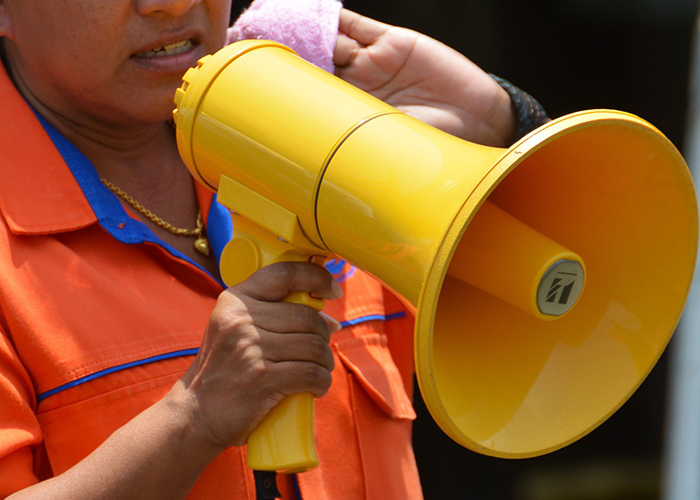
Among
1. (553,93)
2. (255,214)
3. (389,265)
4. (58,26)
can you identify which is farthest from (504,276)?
(553,93)

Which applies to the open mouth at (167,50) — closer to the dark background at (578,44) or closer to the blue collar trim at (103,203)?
the blue collar trim at (103,203)

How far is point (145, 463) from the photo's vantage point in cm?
133

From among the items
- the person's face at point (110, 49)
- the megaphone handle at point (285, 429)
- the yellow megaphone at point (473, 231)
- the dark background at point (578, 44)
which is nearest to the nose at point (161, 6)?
the person's face at point (110, 49)

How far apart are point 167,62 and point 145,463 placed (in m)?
0.68

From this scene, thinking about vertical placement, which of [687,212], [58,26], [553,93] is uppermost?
[687,212]

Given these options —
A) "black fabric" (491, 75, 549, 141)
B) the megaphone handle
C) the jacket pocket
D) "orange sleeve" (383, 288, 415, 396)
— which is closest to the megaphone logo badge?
the megaphone handle

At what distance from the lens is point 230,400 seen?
4.47 feet

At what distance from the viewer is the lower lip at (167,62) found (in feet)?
5.15

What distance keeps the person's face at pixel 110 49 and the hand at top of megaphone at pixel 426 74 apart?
15.0 inches

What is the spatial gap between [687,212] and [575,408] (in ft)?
1.12

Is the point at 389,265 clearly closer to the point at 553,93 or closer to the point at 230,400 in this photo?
the point at 230,400

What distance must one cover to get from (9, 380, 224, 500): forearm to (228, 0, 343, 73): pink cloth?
80 centimetres

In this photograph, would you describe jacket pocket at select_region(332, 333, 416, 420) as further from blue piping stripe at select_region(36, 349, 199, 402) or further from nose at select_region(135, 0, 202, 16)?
nose at select_region(135, 0, 202, 16)

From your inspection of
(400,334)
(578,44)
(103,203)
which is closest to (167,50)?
(103,203)
